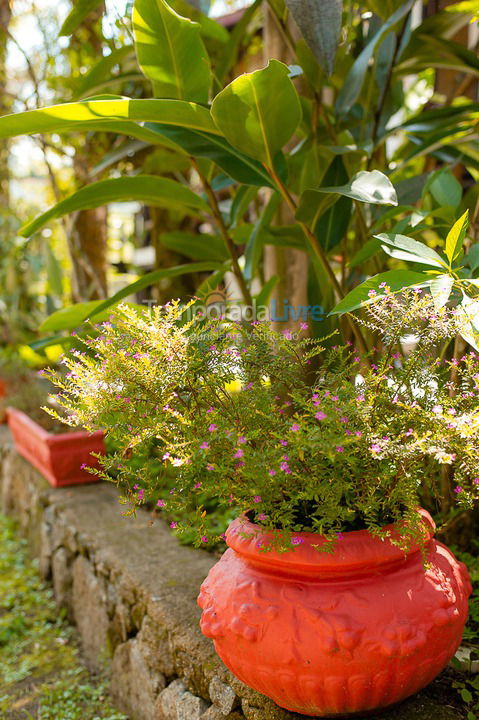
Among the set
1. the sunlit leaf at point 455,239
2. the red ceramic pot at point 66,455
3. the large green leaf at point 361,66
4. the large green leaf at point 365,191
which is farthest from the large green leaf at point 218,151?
the red ceramic pot at point 66,455

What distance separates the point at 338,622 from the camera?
2.93 ft

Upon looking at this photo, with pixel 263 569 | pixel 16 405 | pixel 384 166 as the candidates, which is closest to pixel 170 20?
pixel 384 166

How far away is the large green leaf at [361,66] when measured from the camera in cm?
140

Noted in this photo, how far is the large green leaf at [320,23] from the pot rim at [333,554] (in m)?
0.85

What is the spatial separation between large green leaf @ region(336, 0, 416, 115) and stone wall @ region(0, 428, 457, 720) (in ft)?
3.41

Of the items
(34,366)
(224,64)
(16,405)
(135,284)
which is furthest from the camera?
(34,366)

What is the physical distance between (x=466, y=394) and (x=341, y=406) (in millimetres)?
173

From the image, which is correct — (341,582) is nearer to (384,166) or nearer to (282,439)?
(282,439)

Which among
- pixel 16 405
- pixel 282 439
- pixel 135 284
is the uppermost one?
pixel 135 284

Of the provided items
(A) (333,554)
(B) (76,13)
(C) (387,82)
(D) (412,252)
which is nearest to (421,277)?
(D) (412,252)

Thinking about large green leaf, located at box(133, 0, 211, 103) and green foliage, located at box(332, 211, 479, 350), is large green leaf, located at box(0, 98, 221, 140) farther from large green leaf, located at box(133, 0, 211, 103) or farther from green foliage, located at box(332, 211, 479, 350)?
green foliage, located at box(332, 211, 479, 350)

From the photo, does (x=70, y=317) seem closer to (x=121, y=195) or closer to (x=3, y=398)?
(x=121, y=195)

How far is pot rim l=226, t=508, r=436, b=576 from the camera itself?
917 mm

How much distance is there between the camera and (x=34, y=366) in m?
4.21
